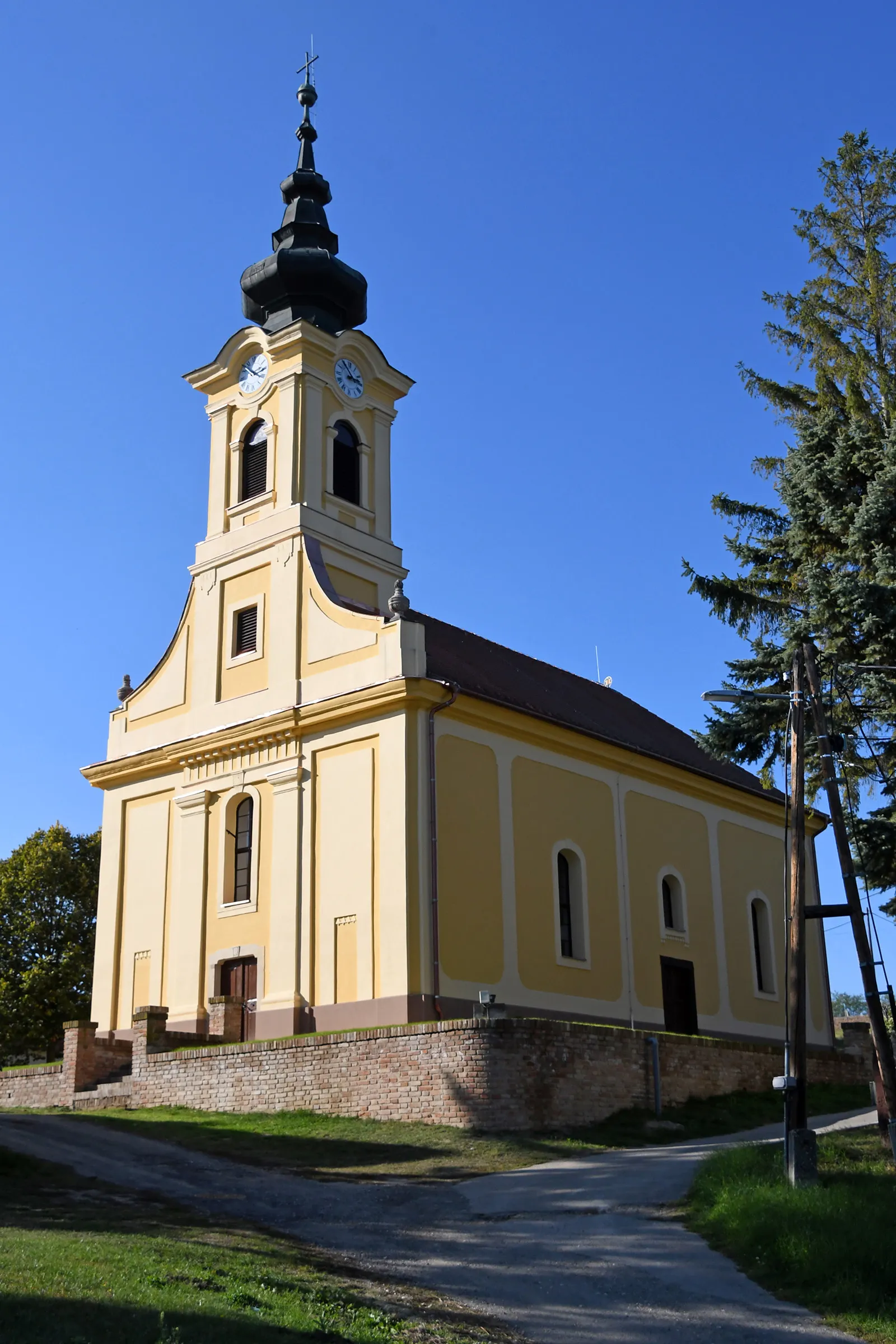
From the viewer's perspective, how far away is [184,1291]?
9.77 m

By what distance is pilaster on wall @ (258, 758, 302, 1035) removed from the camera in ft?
85.1

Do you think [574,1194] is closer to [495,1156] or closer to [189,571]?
[495,1156]

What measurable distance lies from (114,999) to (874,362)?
63.5ft

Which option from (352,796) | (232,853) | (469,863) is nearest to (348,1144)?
(469,863)

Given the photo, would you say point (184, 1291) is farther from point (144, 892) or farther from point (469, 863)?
point (144, 892)

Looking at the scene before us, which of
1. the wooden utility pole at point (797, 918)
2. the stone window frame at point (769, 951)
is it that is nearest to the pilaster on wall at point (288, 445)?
the wooden utility pole at point (797, 918)

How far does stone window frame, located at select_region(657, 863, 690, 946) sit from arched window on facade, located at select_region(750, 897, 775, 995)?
10.9 ft

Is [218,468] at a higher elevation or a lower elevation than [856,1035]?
higher

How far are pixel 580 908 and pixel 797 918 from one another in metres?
12.9

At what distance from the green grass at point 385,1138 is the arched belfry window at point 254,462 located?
1367cm

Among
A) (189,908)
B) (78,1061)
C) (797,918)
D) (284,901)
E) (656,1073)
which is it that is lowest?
(656,1073)

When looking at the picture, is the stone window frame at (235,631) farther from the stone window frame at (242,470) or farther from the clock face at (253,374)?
the clock face at (253,374)

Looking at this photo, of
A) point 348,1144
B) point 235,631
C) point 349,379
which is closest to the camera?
point 348,1144

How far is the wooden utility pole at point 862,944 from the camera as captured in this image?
52.1ft
